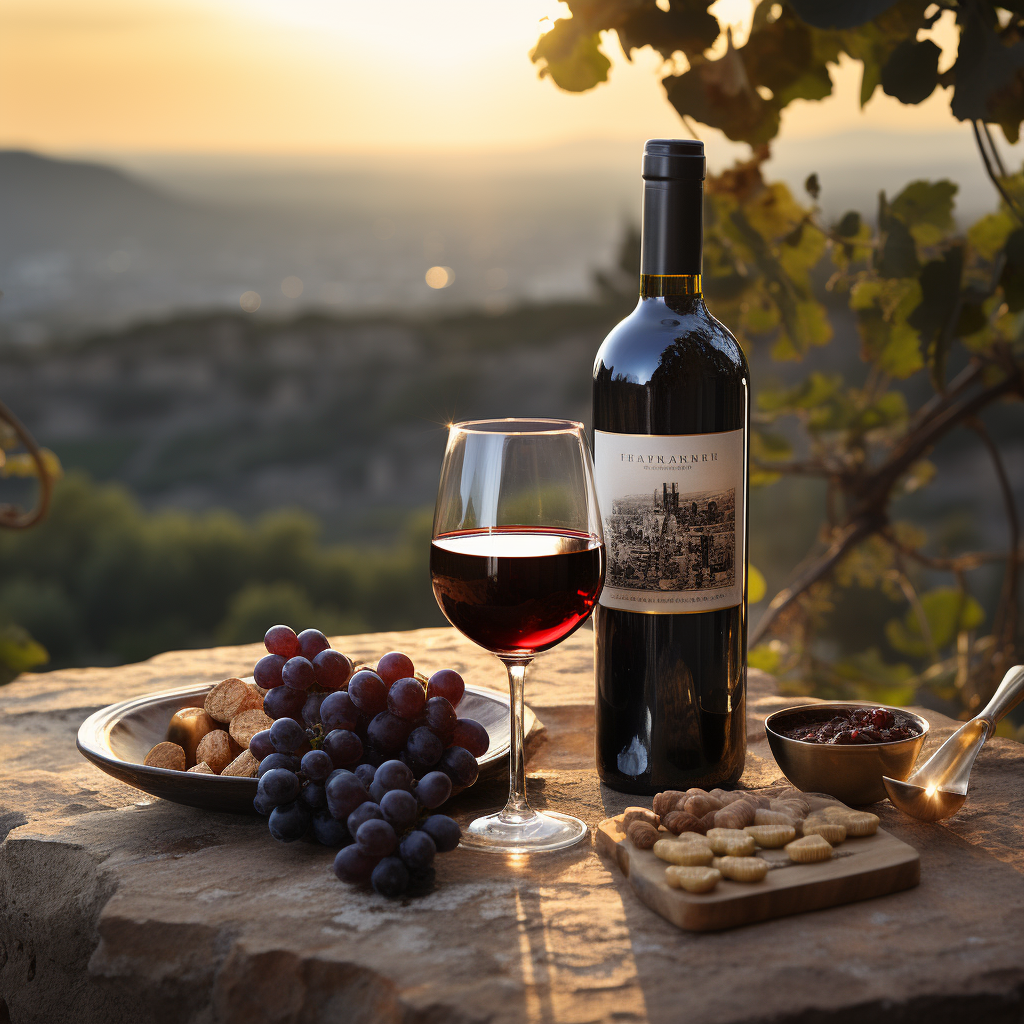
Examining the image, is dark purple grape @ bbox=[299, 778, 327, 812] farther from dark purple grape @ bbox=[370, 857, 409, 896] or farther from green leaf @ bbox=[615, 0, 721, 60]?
green leaf @ bbox=[615, 0, 721, 60]

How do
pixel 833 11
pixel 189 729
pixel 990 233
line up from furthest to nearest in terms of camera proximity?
pixel 990 233 → pixel 833 11 → pixel 189 729

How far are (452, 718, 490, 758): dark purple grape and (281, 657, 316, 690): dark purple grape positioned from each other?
0.15 meters

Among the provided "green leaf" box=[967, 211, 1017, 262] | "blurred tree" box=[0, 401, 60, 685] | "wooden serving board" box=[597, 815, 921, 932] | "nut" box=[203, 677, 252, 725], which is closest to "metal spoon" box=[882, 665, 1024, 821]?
"wooden serving board" box=[597, 815, 921, 932]

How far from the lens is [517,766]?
1.05 metres

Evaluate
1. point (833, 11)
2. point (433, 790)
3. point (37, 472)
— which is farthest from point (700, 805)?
point (37, 472)

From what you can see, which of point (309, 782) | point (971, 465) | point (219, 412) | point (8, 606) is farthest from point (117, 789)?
point (219, 412)

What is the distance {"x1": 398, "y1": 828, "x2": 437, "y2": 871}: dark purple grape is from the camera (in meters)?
0.88

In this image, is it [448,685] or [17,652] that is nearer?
[448,685]

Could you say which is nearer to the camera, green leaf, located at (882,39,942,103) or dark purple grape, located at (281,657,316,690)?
dark purple grape, located at (281,657,316,690)

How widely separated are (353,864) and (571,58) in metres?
1.18

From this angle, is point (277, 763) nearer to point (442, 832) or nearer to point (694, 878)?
point (442, 832)

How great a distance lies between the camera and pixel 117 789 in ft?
4.10

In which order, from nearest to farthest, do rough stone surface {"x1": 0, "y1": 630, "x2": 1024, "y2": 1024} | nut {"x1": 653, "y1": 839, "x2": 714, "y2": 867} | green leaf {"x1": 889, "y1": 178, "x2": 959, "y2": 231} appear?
1. rough stone surface {"x1": 0, "y1": 630, "x2": 1024, "y2": 1024}
2. nut {"x1": 653, "y1": 839, "x2": 714, "y2": 867}
3. green leaf {"x1": 889, "y1": 178, "x2": 959, "y2": 231}

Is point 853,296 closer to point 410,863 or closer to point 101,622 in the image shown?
point 410,863
